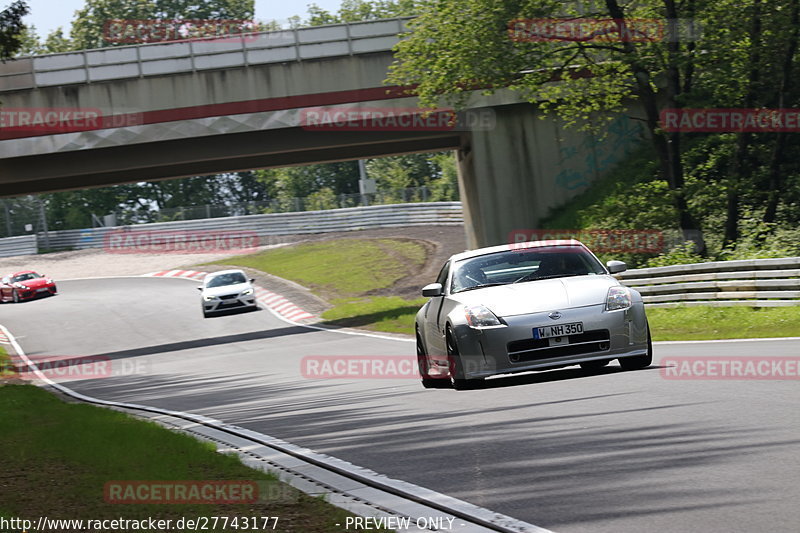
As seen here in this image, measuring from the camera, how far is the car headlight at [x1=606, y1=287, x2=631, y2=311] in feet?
36.7

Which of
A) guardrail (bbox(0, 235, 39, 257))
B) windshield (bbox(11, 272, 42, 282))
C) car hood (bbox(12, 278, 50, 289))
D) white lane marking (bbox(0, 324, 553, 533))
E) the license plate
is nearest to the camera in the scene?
white lane marking (bbox(0, 324, 553, 533))

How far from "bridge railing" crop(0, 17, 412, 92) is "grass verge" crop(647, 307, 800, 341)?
14385 mm

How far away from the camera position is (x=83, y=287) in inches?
2244

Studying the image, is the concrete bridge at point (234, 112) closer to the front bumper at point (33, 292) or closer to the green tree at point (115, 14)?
the front bumper at point (33, 292)

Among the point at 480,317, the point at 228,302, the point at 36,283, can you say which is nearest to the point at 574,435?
the point at 480,317

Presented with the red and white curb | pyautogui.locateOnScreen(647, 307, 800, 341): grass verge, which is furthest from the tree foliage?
the red and white curb

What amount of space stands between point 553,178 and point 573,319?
25.9 meters

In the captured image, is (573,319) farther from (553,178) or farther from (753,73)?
(553,178)

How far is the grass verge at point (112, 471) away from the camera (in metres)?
6.34

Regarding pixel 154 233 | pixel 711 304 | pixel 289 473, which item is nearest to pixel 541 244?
pixel 289 473

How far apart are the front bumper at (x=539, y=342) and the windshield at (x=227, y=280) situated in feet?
92.9

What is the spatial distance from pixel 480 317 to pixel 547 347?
71 cm

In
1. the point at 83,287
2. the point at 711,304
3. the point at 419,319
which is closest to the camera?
the point at 419,319

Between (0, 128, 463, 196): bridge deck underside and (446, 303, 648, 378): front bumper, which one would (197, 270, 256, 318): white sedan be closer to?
(0, 128, 463, 196): bridge deck underside
